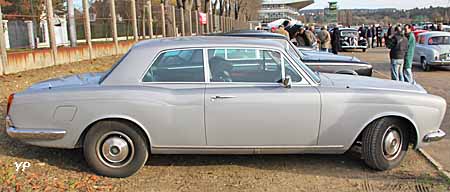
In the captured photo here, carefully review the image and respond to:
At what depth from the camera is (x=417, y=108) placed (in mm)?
4523

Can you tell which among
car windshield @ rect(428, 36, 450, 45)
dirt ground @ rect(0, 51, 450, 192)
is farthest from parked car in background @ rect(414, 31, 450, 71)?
dirt ground @ rect(0, 51, 450, 192)

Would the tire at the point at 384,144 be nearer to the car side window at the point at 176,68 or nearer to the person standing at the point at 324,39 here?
the car side window at the point at 176,68

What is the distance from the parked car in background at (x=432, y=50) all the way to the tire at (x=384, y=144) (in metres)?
10.6

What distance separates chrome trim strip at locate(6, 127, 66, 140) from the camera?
14.4 ft

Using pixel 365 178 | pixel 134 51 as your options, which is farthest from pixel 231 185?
pixel 134 51

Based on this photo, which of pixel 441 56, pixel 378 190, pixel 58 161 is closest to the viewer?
pixel 378 190

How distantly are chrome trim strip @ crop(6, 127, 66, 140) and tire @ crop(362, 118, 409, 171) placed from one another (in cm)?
325

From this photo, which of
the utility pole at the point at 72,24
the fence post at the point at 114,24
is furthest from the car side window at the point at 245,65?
the fence post at the point at 114,24

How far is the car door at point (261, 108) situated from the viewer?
14.2 ft

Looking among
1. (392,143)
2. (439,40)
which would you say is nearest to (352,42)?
(439,40)

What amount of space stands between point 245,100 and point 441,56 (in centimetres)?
1187

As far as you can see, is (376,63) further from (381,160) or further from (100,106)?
(100,106)

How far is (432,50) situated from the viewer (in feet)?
45.8

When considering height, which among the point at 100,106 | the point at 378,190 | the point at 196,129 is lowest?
the point at 378,190
